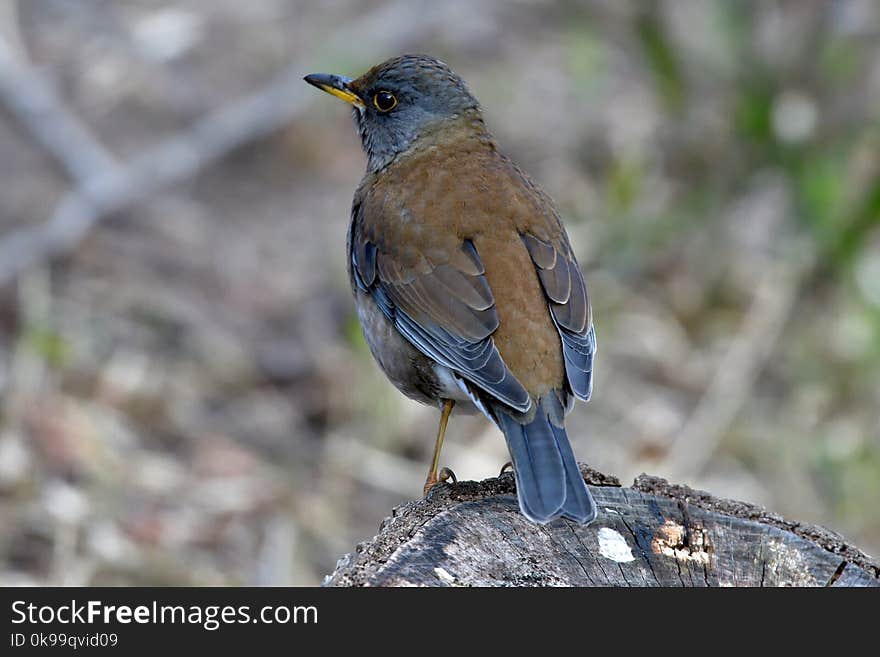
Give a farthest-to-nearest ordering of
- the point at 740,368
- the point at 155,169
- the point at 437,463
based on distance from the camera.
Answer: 1. the point at 155,169
2. the point at 740,368
3. the point at 437,463

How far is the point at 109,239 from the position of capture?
9758 millimetres

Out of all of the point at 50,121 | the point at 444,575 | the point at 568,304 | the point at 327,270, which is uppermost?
the point at 50,121

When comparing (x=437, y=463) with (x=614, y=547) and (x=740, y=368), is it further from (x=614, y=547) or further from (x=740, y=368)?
(x=740, y=368)

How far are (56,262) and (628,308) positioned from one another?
4.00 metres

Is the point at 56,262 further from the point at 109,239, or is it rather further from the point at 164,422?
the point at 164,422

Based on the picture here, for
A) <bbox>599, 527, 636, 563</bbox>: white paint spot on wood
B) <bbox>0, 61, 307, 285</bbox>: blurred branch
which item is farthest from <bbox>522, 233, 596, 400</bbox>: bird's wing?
<bbox>0, 61, 307, 285</bbox>: blurred branch

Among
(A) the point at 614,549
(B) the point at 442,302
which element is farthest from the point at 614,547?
(B) the point at 442,302

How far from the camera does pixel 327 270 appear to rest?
9875mm

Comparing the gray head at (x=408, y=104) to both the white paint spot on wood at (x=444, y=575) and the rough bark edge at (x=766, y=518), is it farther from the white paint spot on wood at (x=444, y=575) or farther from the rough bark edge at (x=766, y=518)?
the white paint spot on wood at (x=444, y=575)

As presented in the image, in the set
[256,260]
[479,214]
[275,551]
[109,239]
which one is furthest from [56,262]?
[479,214]

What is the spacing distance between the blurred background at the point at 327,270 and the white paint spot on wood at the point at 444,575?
3308mm

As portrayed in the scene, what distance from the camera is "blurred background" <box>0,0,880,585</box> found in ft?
25.9

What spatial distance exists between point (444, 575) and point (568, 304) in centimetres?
172

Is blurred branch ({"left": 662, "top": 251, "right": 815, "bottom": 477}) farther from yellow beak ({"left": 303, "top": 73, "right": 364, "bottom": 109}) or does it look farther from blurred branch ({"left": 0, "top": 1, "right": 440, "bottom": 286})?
blurred branch ({"left": 0, "top": 1, "right": 440, "bottom": 286})
